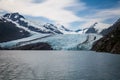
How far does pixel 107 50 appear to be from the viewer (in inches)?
6334

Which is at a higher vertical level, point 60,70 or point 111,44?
point 111,44

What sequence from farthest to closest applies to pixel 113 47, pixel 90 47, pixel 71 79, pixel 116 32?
pixel 90 47 < pixel 116 32 < pixel 113 47 < pixel 71 79

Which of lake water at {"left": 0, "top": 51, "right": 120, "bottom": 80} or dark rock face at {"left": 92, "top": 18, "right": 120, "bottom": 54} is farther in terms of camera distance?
dark rock face at {"left": 92, "top": 18, "right": 120, "bottom": 54}

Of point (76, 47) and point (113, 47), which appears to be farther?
point (76, 47)

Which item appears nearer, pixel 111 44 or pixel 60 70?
pixel 60 70

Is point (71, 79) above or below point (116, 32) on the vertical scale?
Answer: below

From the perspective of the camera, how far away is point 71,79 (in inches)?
1871

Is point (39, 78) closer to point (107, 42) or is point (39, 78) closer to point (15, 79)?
point (15, 79)

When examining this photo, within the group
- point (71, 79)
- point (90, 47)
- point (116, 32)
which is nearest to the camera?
point (71, 79)

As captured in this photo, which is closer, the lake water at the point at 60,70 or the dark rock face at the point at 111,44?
the lake water at the point at 60,70

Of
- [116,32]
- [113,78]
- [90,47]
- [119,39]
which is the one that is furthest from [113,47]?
[113,78]

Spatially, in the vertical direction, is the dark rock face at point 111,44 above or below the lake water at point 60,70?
above

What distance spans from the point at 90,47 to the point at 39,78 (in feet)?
493

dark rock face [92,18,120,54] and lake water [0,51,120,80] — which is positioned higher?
dark rock face [92,18,120,54]
